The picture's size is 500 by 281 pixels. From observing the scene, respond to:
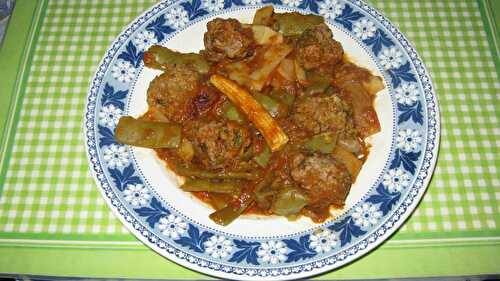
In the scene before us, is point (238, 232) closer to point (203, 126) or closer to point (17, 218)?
point (203, 126)

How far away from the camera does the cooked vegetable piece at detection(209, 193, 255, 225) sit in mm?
3697

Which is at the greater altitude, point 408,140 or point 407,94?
point 407,94

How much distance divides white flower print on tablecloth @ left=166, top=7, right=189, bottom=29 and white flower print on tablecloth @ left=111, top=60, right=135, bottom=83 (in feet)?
2.10

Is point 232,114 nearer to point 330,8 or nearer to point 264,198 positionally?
point 264,198

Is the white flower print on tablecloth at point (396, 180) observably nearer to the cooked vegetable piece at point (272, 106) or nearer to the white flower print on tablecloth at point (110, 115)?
the cooked vegetable piece at point (272, 106)

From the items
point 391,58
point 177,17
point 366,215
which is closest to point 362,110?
point 391,58

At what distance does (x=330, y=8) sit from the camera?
465cm

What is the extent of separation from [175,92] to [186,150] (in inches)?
21.5

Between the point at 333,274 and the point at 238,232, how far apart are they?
2.84 feet

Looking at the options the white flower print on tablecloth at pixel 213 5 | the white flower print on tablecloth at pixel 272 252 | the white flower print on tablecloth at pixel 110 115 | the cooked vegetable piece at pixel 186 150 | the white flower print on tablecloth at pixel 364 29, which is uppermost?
the white flower print on tablecloth at pixel 213 5

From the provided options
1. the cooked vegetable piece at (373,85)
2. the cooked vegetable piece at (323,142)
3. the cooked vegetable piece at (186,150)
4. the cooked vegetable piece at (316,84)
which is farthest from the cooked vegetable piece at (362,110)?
the cooked vegetable piece at (186,150)

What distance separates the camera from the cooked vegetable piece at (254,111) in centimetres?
400

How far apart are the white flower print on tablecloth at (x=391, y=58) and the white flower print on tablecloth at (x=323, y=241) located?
68.8 inches

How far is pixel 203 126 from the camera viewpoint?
3857mm
